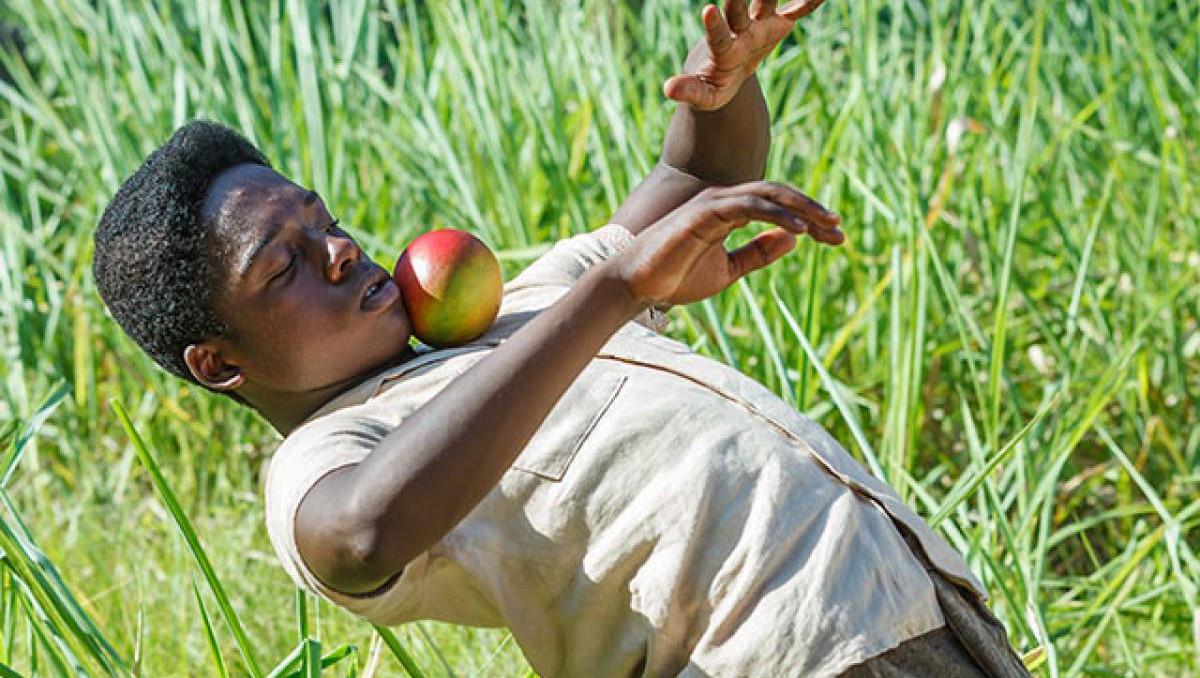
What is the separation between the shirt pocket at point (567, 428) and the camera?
1.37 m

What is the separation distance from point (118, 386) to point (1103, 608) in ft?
6.87

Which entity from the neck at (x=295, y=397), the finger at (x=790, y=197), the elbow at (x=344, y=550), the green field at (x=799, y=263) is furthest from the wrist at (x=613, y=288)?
the green field at (x=799, y=263)

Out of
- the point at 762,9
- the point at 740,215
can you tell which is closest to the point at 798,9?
the point at 762,9

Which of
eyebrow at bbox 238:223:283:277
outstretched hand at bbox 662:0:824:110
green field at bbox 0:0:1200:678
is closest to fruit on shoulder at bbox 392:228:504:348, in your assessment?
eyebrow at bbox 238:223:283:277

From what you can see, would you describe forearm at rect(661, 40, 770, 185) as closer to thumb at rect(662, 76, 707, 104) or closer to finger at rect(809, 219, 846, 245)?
thumb at rect(662, 76, 707, 104)

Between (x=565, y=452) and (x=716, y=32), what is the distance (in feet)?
1.39

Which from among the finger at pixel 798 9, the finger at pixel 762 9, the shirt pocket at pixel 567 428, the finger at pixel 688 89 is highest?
the finger at pixel 762 9

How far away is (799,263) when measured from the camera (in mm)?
2744

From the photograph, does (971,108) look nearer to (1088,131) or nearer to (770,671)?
(1088,131)

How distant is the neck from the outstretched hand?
0.37 metres

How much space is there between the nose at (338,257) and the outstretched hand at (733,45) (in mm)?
329

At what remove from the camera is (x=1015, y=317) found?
2.88 meters

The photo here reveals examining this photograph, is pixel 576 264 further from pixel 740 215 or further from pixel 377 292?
pixel 740 215

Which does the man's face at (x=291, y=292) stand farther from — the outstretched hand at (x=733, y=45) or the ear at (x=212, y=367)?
the outstretched hand at (x=733, y=45)
